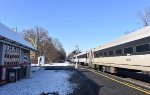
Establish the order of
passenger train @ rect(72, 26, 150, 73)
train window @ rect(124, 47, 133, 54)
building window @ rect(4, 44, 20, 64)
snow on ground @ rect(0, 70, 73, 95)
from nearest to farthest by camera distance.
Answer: snow on ground @ rect(0, 70, 73, 95) < passenger train @ rect(72, 26, 150, 73) < building window @ rect(4, 44, 20, 64) < train window @ rect(124, 47, 133, 54)

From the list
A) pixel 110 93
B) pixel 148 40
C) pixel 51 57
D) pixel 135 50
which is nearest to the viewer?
pixel 110 93

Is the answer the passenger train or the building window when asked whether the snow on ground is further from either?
the passenger train

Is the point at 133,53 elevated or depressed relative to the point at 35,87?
elevated

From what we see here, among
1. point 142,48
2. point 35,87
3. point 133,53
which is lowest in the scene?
point 35,87

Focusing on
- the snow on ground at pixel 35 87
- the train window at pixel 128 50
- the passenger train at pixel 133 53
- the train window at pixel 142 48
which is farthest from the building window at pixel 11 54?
the train window at pixel 142 48

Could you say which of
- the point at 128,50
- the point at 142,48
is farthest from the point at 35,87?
the point at 128,50

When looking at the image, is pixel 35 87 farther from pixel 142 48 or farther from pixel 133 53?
pixel 133 53

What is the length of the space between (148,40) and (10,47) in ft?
32.8

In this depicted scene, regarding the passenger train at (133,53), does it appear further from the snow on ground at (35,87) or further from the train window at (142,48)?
the snow on ground at (35,87)

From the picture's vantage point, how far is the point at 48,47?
9706 centimetres

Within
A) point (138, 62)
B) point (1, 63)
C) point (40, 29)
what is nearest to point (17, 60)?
point (1, 63)

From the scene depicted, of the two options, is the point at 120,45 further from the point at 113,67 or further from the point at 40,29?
the point at 40,29

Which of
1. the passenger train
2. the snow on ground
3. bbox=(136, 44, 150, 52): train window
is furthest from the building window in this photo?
bbox=(136, 44, 150, 52): train window

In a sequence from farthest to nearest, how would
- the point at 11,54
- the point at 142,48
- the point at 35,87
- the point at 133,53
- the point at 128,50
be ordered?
the point at 11,54
the point at 128,50
the point at 133,53
the point at 142,48
the point at 35,87
